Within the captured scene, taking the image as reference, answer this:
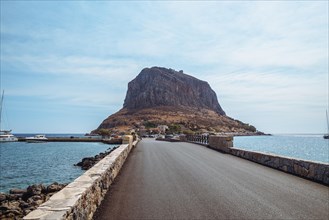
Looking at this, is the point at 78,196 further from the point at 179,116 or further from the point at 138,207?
the point at 179,116

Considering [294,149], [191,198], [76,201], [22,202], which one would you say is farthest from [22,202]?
[294,149]

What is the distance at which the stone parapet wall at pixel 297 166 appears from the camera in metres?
9.95

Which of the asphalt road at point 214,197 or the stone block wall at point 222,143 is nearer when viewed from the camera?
the asphalt road at point 214,197

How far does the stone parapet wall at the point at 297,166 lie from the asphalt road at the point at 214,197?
430mm

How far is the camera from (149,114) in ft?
537

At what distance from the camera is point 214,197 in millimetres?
7707

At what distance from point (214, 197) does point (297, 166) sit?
538 centimetres

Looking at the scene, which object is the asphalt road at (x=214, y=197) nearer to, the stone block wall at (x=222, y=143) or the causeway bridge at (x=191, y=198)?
the causeway bridge at (x=191, y=198)

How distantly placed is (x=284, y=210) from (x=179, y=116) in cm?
15647

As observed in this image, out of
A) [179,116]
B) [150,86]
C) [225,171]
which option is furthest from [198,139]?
[150,86]

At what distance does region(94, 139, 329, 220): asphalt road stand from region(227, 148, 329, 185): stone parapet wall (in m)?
0.43

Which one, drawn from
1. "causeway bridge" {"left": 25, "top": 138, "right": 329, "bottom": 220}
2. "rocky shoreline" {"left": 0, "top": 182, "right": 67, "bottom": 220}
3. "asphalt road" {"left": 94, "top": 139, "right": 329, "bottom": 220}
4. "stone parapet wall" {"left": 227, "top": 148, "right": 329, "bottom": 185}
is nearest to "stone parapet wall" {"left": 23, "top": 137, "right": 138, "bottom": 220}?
"causeway bridge" {"left": 25, "top": 138, "right": 329, "bottom": 220}


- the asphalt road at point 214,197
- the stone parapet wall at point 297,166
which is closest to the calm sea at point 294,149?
the stone parapet wall at point 297,166

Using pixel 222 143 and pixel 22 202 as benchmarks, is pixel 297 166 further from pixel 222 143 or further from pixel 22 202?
pixel 222 143
